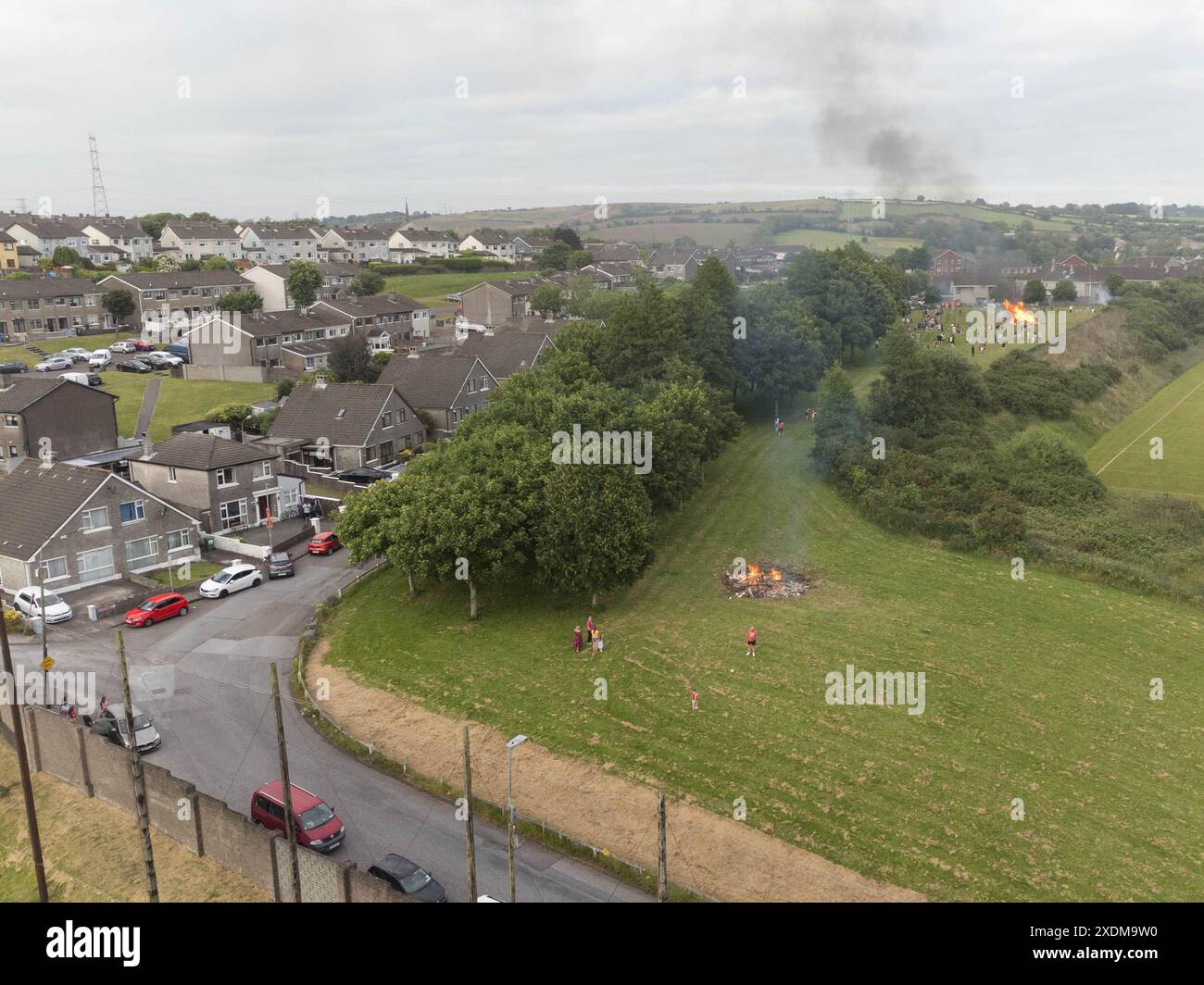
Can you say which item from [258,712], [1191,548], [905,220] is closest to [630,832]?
[258,712]

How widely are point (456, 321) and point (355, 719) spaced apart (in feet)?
249

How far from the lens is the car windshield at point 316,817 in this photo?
20.9 metres

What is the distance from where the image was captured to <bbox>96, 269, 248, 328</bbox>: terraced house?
89188 millimetres

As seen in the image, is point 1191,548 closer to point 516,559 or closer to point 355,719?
point 516,559

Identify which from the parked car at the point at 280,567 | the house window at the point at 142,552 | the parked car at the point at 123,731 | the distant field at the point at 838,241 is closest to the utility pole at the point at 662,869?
the parked car at the point at 123,731

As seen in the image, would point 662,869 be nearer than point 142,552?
Yes

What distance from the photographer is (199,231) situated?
12800 cm

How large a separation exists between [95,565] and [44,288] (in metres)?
59.7

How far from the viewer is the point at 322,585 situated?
126 ft

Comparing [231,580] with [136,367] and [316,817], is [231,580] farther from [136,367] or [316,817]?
[136,367]

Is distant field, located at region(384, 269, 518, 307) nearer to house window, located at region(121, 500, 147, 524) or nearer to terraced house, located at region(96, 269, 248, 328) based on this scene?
terraced house, located at region(96, 269, 248, 328)

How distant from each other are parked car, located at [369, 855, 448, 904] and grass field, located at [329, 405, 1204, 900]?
6.62 metres

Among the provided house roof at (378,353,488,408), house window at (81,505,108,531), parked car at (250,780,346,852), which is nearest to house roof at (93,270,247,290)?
house roof at (378,353,488,408)

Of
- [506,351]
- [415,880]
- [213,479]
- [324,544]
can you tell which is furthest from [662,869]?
[506,351]
